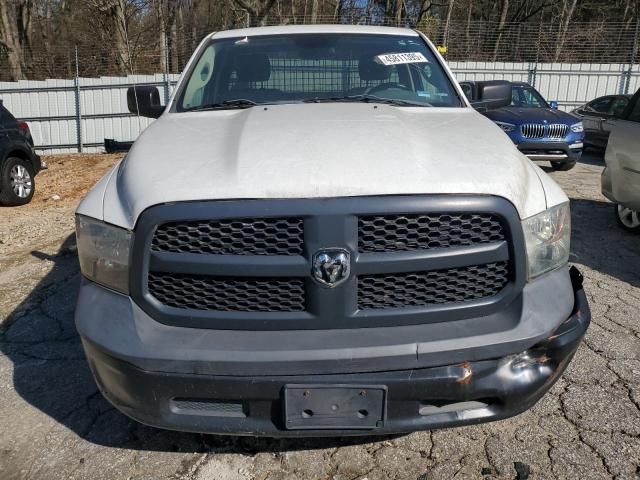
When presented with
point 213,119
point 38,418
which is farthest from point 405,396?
point 38,418

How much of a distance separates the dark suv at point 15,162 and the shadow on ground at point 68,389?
12.6 ft

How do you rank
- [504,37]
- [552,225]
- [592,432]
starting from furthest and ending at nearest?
[504,37] < [592,432] < [552,225]

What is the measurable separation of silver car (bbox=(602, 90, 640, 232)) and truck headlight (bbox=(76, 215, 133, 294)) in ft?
15.3

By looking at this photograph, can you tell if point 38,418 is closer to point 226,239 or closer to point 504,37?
point 226,239

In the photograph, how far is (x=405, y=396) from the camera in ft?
6.19

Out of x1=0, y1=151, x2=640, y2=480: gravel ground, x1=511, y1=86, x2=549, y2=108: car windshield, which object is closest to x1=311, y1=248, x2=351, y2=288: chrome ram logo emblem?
x1=0, y1=151, x2=640, y2=480: gravel ground

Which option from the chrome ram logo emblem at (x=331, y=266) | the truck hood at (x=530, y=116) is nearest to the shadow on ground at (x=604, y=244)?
the truck hood at (x=530, y=116)

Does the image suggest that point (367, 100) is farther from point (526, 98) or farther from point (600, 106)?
point (600, 106)

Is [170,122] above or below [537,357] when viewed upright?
above

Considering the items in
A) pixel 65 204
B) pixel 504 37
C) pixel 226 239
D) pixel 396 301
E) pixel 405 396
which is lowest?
pixel 65 204

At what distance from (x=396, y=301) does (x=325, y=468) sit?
89cm

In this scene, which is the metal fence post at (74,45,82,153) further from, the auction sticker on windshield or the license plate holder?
the license plate holder

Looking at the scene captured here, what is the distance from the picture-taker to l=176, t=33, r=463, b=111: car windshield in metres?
3.24

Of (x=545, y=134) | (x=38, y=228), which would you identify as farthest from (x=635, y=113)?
(x=38, y=228)
